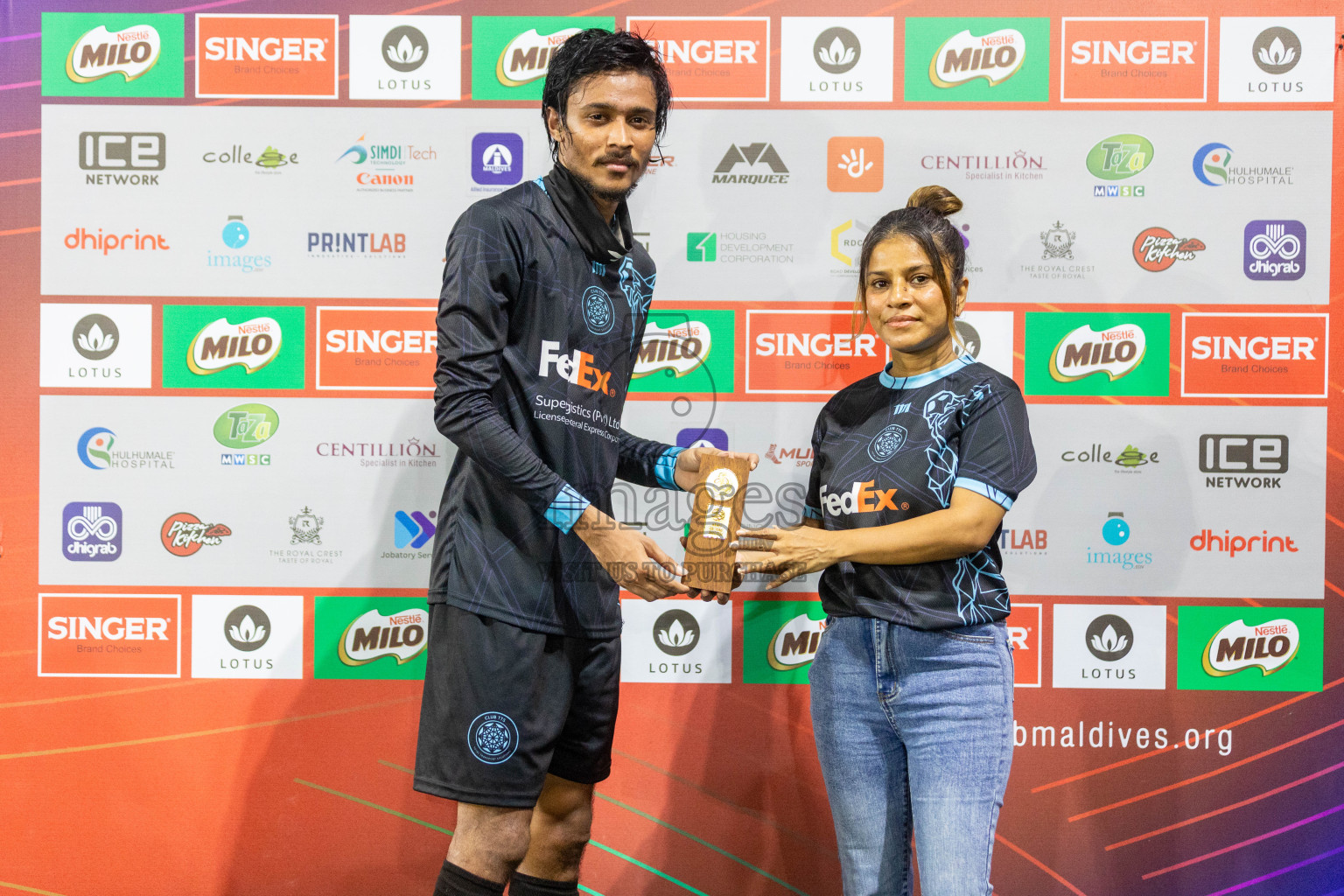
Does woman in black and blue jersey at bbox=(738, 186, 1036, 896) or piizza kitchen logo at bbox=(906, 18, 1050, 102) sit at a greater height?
piizza kitchen logo at bbox=(906, 18, 1050, 102)

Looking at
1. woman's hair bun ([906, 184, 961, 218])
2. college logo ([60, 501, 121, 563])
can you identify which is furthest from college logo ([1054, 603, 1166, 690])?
college logo ([60, 501, 121, 563])

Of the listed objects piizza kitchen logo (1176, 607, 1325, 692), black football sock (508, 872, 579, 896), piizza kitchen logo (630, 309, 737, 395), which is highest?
piizza kitchen logo (630, 309, 737, 395)

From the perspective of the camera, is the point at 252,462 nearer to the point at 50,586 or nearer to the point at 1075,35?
the point at 50,586

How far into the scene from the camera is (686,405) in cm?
233

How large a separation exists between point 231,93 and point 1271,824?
3449 millimetres

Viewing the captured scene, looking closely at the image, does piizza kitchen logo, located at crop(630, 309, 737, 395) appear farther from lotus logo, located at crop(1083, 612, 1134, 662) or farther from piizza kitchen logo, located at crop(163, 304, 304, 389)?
lotus logo, located at crop(1083, 612, 1134, 662)

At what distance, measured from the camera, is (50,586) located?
2336mm

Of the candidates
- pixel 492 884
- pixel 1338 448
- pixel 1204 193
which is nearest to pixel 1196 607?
pixel 1338 448

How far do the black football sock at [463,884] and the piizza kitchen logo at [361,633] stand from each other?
88cm

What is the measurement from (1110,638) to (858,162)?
145 centimetres

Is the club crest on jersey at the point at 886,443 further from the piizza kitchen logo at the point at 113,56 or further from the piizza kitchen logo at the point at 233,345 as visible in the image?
the piizza kitchen logo at the point at 113,56

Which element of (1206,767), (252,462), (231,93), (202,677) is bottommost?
(1206,767)

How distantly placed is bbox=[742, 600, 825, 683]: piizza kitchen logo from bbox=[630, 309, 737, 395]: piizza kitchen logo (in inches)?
23.8

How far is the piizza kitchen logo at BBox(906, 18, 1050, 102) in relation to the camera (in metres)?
2.29
